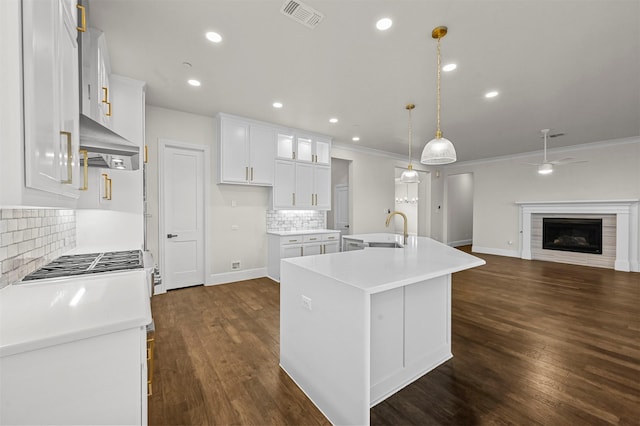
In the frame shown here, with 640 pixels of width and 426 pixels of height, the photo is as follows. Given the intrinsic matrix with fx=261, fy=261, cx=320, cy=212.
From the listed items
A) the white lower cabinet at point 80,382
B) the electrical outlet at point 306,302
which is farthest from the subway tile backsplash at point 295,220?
the white lower cabinet at point 80,382

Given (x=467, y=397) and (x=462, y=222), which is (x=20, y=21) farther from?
(x=462, y=222)

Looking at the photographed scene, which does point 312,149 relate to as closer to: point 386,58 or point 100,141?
point 386,58

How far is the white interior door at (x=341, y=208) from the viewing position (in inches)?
273

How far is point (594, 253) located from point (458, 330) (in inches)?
226

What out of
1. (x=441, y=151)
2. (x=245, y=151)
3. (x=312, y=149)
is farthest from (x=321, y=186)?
(x=441, y=151)

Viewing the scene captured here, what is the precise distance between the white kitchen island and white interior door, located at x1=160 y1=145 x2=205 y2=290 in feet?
9.13

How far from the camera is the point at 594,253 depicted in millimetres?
5949

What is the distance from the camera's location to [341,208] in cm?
721

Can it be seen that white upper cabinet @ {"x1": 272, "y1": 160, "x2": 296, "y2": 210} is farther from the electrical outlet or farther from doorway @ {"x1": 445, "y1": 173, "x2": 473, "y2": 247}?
doorway @ {"x1": 445, "y1": 173, "x2": 473, "y2": 247}

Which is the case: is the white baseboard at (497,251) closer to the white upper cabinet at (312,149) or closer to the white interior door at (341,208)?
the white interior door at (341,208)

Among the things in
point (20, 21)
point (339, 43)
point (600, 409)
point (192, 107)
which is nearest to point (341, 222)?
point (192, 107)

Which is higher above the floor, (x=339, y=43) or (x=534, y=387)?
(x=339, y=43)

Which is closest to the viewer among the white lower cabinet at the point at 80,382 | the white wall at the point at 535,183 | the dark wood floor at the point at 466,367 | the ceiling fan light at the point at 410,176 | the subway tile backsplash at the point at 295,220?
the white lower cabinet at the point at 80,382

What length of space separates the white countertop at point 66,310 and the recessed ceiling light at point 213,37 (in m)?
2.15
